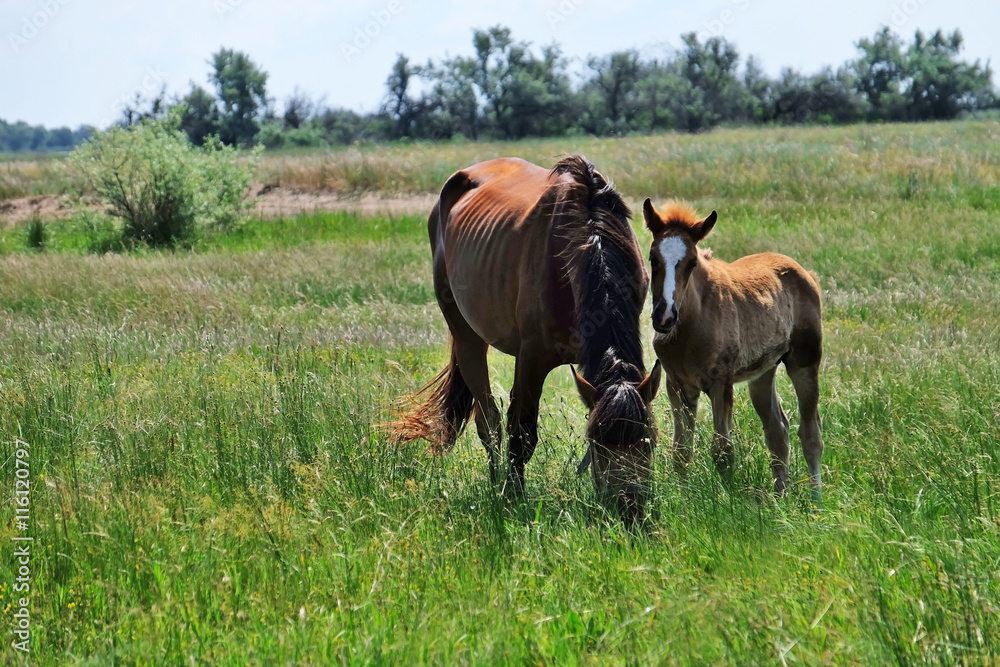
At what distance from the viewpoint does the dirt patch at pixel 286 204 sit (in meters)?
22.0

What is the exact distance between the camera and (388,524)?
3779 millimetres

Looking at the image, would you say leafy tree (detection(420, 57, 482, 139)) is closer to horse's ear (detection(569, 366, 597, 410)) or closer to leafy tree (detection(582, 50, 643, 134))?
leafy tree (detection(582, 50, 643, 134))

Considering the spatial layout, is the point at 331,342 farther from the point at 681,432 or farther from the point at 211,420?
the point at 681,432

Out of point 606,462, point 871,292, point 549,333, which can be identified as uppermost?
point 549,333

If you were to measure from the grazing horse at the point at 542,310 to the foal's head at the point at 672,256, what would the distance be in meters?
0.17

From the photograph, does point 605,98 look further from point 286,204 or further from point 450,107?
point 286,204

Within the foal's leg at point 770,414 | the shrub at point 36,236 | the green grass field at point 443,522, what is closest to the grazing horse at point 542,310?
the green grass field at point 443,522

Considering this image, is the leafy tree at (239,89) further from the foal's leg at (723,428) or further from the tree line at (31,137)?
the tree line at (31,137)

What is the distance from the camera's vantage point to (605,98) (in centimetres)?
6431

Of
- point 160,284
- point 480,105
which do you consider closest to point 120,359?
point 160,284

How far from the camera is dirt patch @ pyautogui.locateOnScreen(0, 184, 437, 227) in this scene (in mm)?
21958

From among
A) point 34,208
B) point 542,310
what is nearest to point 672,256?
point 542,310

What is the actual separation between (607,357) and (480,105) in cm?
6036

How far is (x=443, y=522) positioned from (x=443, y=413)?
6.96 ft
